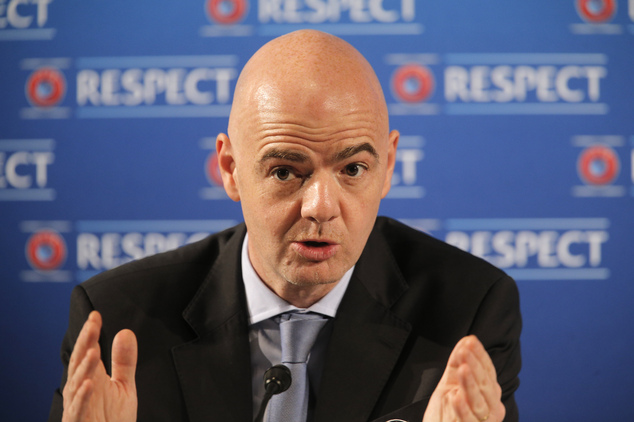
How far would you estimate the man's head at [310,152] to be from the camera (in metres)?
1.21

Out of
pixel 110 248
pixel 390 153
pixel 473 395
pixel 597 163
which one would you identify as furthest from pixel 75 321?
pixel 597 163

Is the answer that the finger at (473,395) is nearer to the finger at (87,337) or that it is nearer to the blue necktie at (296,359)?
the blue necktie at (296,359)

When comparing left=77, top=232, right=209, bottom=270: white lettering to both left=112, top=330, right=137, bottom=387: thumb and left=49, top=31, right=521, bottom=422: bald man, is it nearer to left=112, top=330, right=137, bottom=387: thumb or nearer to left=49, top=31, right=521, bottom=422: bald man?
left=49, top=31, right=521, bottom=422: bald man

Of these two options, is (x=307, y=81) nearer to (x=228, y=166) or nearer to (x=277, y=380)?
(x=228, y=166)

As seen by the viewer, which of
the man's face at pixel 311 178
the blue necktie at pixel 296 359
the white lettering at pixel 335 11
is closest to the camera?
the man's face at pixel 311 178

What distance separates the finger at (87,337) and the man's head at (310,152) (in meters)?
0.40

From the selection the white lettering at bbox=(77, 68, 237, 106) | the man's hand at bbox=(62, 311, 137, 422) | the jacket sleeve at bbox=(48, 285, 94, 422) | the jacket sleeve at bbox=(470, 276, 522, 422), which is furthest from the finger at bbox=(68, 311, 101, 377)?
the white lettering at bbox=(77, 68, 237, 106)

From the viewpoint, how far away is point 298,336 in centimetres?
138

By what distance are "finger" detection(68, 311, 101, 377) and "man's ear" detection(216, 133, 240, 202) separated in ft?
1.62

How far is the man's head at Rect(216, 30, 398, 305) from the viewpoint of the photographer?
1208 millimetres

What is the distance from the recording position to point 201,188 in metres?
2.56

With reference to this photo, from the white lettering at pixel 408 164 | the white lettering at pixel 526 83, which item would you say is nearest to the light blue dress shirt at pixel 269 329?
the white lettering at pixel 408 164

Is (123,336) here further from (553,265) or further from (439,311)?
(553,265)

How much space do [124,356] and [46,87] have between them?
1854 mm
